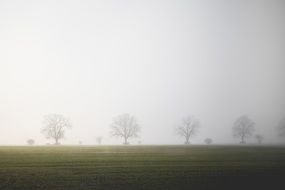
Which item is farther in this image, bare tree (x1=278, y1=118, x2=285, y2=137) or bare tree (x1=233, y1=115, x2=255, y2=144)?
bare tree (x1=233, y1=115, x2=255, y2=144)

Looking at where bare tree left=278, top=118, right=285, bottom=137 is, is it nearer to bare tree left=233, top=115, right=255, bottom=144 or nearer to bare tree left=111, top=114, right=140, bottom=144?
bare tree left=233, top=115, right=255, bottom=144

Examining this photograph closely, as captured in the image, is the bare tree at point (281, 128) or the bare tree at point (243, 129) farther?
the bare tree at point (243, 129)

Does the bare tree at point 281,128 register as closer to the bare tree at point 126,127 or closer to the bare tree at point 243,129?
the bare tree at point 243,129

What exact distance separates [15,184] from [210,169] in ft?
62.8

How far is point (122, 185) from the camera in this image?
22734 mm

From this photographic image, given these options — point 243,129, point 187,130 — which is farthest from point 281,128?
point 187,130

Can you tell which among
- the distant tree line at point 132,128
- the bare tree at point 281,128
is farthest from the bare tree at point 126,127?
the bare tree at point 281,128

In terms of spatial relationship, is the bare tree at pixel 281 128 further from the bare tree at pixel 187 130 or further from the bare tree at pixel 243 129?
the bare tree at pixel 187 130

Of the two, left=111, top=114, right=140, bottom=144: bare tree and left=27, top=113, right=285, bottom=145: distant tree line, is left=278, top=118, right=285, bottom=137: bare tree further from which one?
left=111, top=114, right=140, bottom=144: bare tree

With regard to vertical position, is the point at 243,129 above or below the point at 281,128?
below

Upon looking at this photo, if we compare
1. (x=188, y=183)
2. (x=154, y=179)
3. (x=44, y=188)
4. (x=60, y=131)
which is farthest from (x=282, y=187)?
(x=60, y=131)

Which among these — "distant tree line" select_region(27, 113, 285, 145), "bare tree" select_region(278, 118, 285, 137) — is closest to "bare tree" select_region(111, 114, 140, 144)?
"distant tree line" select_region(27, 113, 285, 145)

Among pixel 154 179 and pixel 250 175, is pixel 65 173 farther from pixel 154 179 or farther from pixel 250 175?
pixel 250 175

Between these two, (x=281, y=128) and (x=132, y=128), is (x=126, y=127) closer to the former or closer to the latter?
(x=132, y=128)
